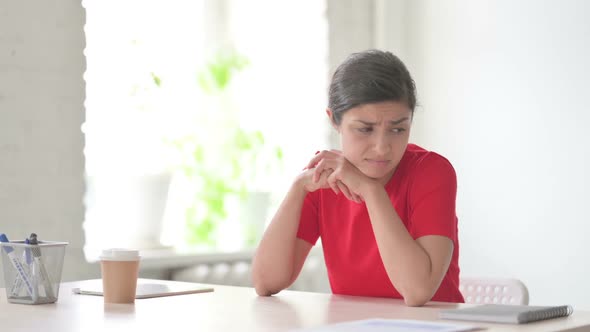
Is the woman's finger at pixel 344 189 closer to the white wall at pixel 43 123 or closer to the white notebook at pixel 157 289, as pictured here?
the white notebook at pixel 157 289

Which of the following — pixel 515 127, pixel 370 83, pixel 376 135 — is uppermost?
pixel 370 83

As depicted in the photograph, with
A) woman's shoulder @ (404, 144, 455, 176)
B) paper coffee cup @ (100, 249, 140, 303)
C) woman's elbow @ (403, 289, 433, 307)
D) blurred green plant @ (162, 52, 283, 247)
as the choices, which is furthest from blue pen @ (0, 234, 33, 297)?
blurred green plant @ (162, 52, 283, 247)

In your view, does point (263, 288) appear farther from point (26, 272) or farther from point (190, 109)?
point (190, 109)

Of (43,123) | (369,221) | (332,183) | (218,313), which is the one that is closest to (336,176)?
(332,183)

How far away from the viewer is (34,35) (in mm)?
2828

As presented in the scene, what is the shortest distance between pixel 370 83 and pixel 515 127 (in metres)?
1.84

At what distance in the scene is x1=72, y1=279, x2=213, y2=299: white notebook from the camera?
1856 millimetres

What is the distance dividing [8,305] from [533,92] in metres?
2.39

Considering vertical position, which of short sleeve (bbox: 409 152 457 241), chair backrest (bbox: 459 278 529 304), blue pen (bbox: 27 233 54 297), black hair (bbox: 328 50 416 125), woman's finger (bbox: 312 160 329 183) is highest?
black hair (bbox: 328 50 416 125)

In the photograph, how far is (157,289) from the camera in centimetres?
192

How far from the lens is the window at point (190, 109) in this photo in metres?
3.19

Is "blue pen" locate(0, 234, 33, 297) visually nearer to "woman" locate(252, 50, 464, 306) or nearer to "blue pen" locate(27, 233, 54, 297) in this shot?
"blue pen" locate(27, 233, 54, 297)

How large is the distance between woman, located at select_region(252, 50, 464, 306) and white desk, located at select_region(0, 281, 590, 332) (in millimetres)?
91

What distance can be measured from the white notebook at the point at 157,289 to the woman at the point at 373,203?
15 centimetres
